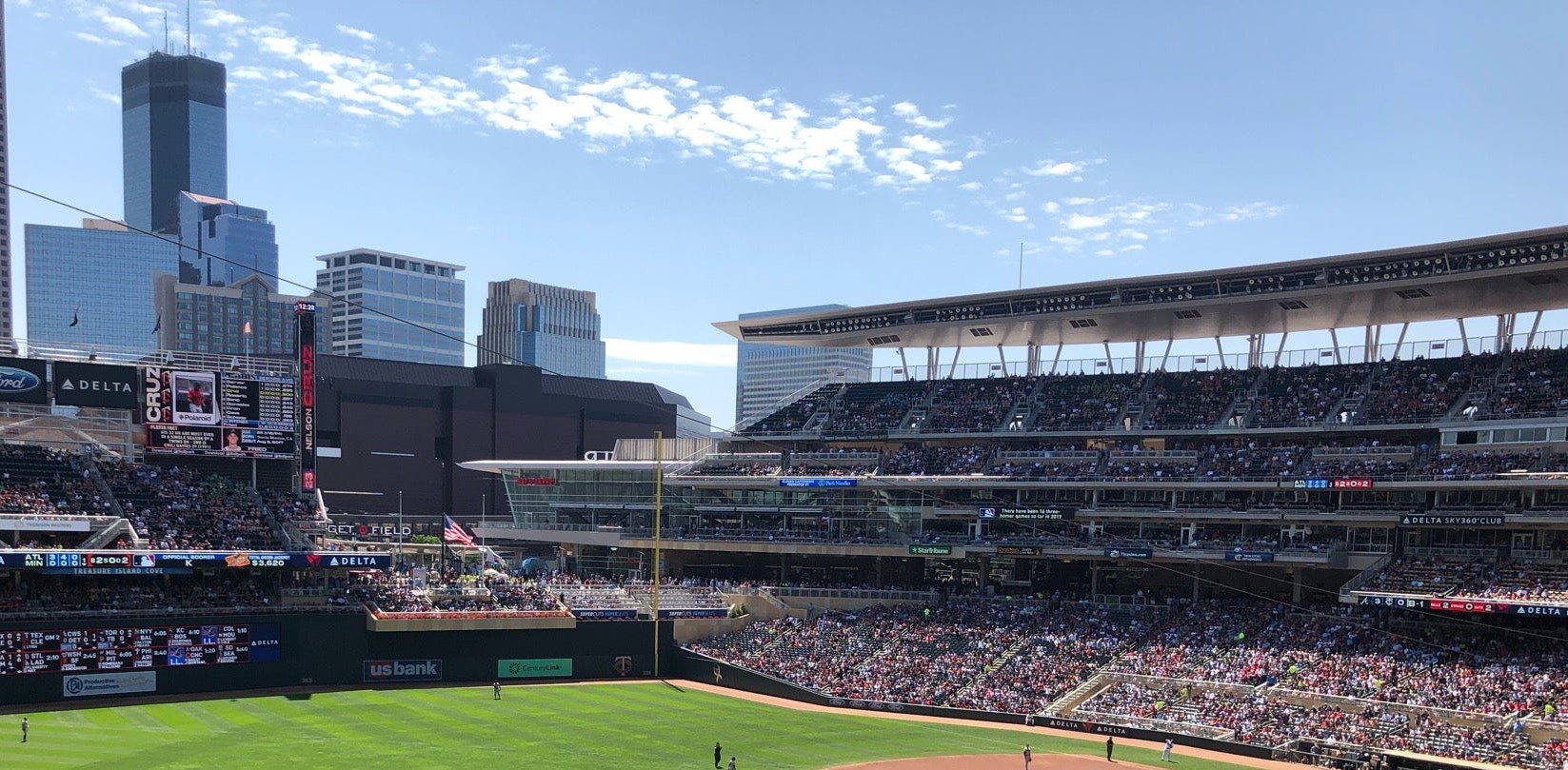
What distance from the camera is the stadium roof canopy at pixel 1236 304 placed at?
54.1m

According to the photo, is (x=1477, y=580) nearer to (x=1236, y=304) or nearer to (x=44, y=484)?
(x=1236, y=304)

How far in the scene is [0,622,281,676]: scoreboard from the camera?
4781 centimetres

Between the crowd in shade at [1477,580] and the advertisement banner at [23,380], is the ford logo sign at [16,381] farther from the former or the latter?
the crowd in shade at [1477,580]

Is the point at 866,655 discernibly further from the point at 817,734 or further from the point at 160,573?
the point at 160,573

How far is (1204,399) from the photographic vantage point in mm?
66125

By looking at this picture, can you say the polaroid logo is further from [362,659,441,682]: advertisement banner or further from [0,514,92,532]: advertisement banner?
[0,514,92,532]: advertisement banner

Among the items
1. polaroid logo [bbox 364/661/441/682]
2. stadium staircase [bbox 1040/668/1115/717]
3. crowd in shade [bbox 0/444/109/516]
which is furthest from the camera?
polaroid logo [bbox 364/661/441/682]

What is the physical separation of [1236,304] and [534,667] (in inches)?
1468

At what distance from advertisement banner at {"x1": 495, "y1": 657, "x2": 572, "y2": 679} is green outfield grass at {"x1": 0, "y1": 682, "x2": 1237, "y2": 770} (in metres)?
3.28

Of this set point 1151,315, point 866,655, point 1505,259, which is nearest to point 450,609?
point 866,655

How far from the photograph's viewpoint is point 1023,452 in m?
68.0

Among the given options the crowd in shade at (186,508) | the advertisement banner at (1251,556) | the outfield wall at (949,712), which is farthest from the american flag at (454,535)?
the advertisement banner at (1251,556)

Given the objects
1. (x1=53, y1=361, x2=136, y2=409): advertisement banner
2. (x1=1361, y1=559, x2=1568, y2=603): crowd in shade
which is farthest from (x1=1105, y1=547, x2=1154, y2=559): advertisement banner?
(x1=53, y1=361, x2=136, y2=409): advertisement banner

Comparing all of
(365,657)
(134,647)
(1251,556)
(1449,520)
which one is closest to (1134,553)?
(1251,556)
